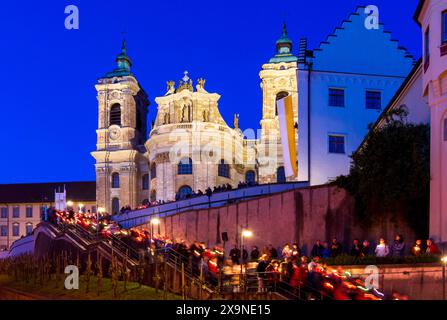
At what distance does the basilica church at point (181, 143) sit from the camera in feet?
265

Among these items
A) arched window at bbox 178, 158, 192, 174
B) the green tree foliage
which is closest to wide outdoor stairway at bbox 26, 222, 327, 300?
the green tree foliage

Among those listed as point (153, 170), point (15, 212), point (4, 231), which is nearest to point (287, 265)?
point (153, 170)

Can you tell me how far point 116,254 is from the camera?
31375 millimetres

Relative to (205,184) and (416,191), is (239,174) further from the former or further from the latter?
(416,191)

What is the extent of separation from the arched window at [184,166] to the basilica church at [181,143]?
0.33 ft

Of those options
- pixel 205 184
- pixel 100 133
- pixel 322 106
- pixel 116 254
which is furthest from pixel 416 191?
pixel 100 133

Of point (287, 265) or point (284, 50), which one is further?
point (284, 50)

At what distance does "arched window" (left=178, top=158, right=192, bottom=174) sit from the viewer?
81000 millimetres

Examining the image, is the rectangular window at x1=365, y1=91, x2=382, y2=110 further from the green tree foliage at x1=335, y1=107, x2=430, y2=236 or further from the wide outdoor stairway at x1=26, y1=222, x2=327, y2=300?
the wide outdoor stairway at x1=26, y1=222, x2=327, y2=300

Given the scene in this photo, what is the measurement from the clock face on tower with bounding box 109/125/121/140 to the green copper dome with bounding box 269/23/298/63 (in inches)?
808

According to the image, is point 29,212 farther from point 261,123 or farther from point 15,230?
point 261,123

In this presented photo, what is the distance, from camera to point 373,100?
164 feet

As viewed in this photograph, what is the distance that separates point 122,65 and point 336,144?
55603mm

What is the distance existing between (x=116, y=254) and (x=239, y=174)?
178 ft
